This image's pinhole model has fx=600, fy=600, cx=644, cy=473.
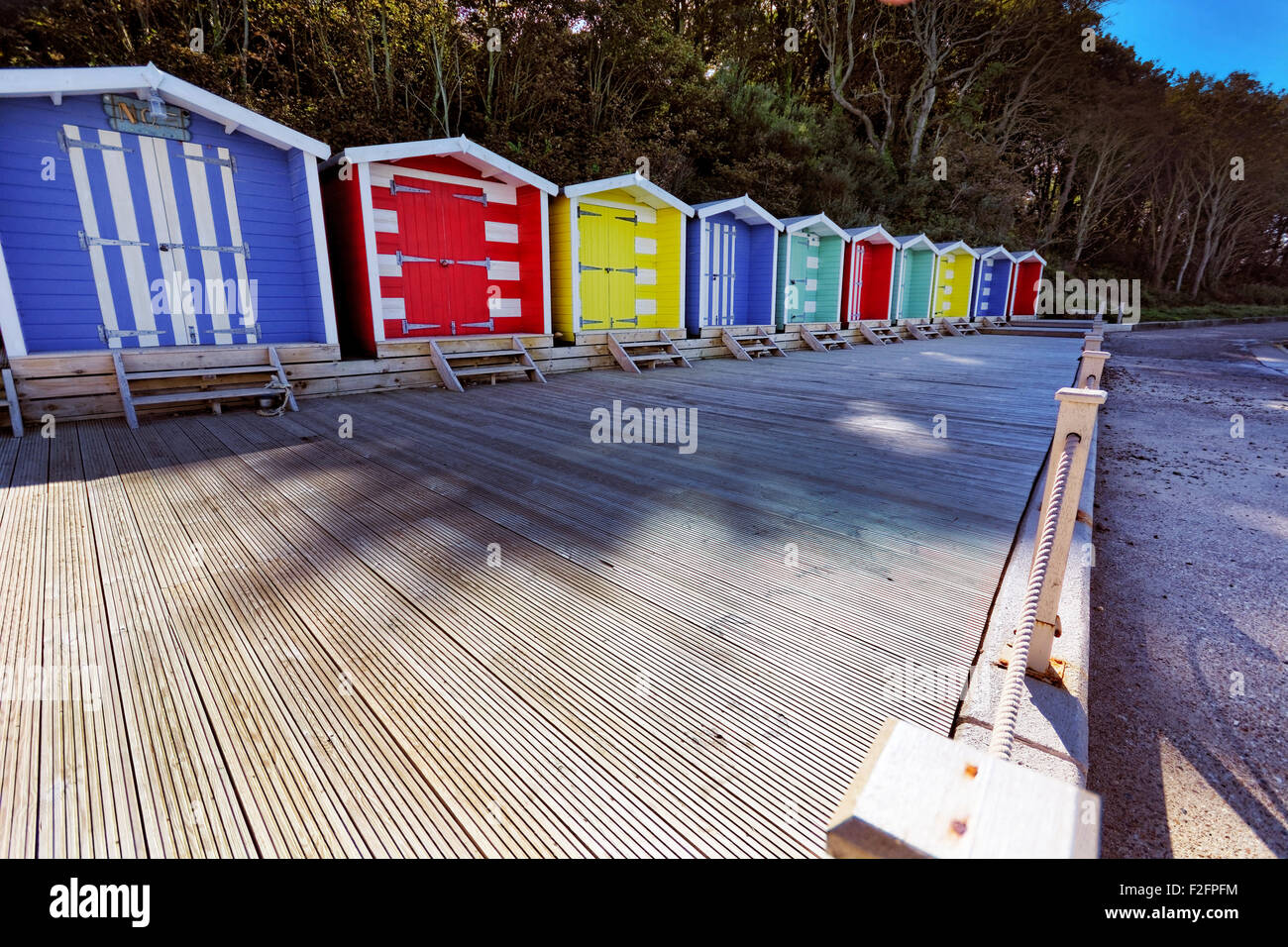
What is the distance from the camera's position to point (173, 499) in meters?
3.33

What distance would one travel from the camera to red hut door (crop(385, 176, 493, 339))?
25.2 feet

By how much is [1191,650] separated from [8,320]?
8.52 m

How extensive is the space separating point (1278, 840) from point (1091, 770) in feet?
1.34

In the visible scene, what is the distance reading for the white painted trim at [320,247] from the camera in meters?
6.59

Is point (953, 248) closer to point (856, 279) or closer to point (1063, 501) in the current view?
point (856, 279)

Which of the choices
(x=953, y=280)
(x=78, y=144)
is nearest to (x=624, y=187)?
(x=78, y=144)

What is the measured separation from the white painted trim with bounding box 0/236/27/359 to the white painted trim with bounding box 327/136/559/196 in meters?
3.30

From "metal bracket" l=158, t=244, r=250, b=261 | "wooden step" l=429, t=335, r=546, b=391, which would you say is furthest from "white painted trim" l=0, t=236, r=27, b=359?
"wooden step" l=429, t=335, r=546, b=391

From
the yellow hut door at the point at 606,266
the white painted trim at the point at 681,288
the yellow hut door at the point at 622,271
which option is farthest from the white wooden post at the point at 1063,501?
the white painted trim at the point at 681,288

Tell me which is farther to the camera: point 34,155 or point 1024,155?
point 1024,155

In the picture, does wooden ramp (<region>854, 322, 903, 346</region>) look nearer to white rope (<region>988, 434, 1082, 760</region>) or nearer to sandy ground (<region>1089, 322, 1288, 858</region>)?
sandy ground (<region>1089, 322, 1288, 858</region>)

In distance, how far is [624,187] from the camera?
9508 mm

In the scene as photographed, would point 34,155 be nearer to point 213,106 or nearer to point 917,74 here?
point 213,106

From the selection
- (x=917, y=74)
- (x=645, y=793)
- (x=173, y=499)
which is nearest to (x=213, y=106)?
(x=173, y=499)
